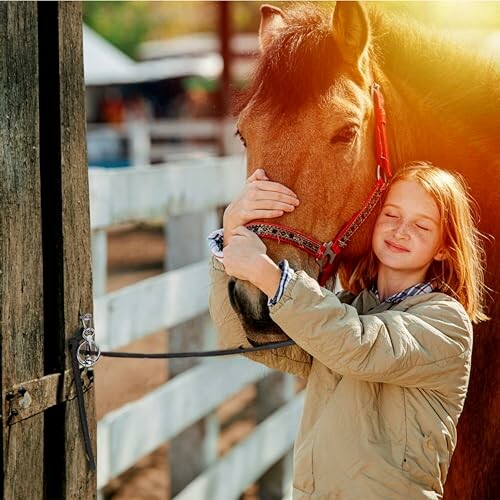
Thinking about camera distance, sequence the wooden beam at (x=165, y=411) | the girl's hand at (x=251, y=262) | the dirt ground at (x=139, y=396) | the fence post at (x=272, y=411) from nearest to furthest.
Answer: the girl's hand at (x=251, y=262), the wooden beam at (x=165, y=411), the dirt ground at (x=139, y=396), the fence post at (x=272, y=411)

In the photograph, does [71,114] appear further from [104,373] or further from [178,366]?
[104,373]

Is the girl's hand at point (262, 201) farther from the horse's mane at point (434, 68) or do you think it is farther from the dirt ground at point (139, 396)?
the dirt ground at point (139, 396)

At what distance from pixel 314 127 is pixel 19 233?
2.47 feet

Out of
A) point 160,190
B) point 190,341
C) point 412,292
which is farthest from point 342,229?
point 190,341

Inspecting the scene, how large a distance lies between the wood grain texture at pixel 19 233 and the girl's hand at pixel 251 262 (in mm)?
431

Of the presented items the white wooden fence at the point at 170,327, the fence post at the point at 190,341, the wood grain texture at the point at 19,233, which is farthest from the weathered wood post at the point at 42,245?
the fence post at the point at 190,341

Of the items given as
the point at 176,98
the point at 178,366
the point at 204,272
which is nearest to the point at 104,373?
the point at 178,366

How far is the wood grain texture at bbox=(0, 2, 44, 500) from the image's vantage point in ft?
5.39

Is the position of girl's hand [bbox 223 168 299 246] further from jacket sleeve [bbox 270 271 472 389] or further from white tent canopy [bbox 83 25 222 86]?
white tent canopy [bbox 83 25 222 86]

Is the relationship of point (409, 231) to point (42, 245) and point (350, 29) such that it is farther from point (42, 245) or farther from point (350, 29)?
point (42, 245)

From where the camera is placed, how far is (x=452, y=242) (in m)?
1.93

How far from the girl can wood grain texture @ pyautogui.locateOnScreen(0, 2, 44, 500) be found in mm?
449

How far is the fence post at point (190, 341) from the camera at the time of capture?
395 centimetres

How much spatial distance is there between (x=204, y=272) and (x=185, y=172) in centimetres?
50
